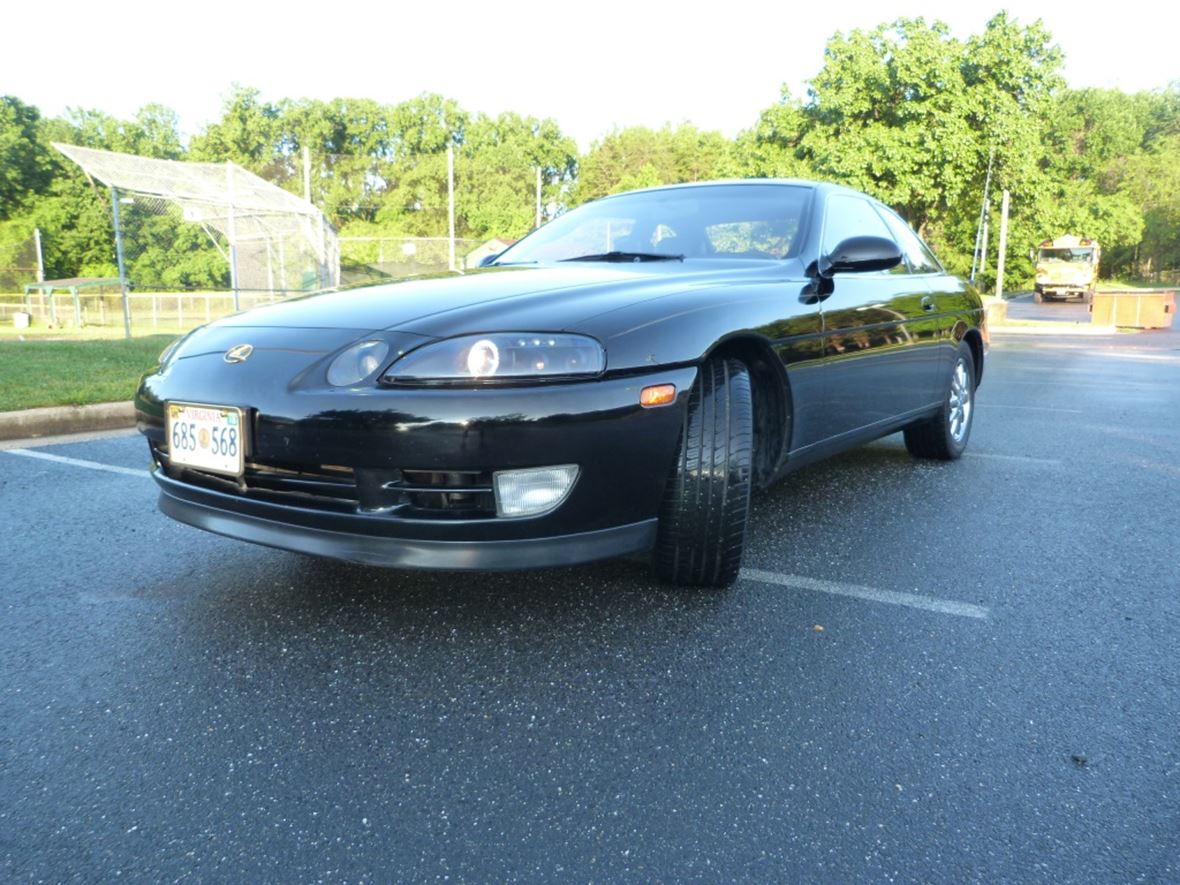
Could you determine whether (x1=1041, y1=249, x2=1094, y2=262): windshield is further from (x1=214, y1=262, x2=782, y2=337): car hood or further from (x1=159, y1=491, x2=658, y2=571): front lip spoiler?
(x1=159, y1=491, x2=658, y2=571): front lip spoiler

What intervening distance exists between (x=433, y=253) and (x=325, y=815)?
24807 millimetres

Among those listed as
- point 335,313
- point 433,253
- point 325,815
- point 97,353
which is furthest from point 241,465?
point 433,253

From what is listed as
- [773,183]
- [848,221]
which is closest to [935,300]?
[848,221]

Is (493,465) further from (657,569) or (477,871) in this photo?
(477,871)

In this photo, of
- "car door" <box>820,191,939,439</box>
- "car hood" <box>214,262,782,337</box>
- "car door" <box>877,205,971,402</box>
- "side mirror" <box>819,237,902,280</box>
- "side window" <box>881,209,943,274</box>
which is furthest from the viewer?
"side window" <box>881,209,943,274</box>

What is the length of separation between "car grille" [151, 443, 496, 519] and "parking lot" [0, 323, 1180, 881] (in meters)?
0.41

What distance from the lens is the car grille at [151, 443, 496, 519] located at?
232 cm

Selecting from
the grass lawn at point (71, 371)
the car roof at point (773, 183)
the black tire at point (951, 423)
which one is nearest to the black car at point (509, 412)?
the car roof at point (773, 183)

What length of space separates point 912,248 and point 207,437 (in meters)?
3.65

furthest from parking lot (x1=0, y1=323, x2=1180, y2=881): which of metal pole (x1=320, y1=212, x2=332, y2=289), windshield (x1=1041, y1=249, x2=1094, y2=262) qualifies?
windshield (x1=1041, y1=249, x2=1094, y2=262)

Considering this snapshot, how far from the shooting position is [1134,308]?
20.8 metres

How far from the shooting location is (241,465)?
8.09 ft

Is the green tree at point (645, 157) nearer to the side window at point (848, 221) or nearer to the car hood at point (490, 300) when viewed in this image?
the side window at point (848, 221)

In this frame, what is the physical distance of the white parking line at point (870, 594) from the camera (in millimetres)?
2834
